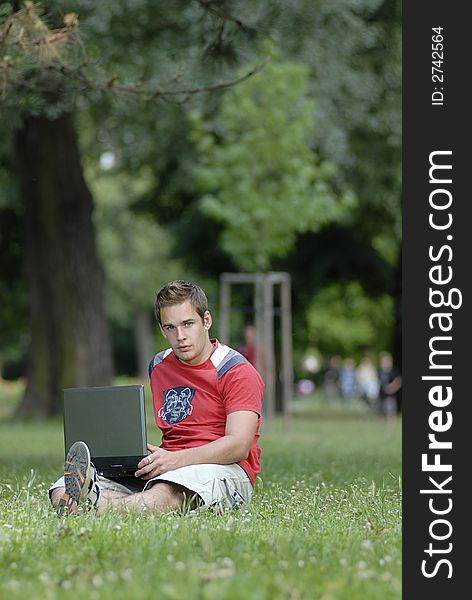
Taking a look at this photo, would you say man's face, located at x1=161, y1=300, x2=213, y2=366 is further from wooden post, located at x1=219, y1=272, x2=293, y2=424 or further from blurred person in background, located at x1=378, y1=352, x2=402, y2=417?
blurred person in background, located at x1=378, y1=352, x2=402, y2=417

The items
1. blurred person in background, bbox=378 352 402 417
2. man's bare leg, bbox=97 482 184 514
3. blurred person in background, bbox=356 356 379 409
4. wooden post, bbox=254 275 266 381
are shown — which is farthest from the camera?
blurred person in background, bbox=356 356 379 409

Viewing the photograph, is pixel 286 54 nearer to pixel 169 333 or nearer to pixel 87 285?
pixel 87 285

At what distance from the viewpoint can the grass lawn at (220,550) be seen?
441 centimetres

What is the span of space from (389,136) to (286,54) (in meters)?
5.43

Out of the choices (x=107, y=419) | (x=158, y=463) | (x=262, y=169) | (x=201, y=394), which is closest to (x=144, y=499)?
(x=158, y=463)

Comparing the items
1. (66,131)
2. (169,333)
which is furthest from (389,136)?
(169,333)

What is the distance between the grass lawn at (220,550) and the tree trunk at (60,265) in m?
14.1

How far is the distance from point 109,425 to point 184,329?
2.22 feet

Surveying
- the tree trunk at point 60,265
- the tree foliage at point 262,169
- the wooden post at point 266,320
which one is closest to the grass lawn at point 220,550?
the wooden post at point 266,320

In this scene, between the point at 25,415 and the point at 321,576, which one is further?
the point at 25,415

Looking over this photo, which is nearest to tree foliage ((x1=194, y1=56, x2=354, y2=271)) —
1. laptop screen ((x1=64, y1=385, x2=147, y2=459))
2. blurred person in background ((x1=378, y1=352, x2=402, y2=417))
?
blurred person in background ((x1=378, y1=352, x2=402, y2=417))

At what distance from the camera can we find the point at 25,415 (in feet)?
74.1

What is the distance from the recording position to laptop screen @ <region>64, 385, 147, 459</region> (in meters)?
6.69

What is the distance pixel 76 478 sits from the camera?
6.36 m
